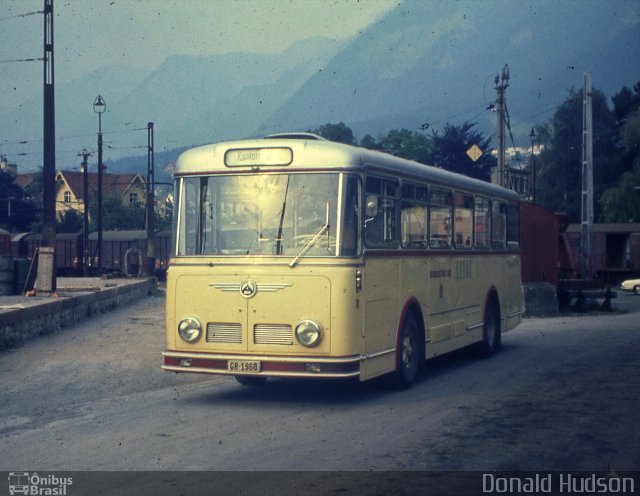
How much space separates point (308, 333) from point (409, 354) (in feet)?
7.77

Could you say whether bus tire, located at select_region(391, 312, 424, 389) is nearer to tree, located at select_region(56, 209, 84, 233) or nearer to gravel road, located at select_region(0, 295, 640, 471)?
gravel road, located at select_region(0, 295, 640, 471)

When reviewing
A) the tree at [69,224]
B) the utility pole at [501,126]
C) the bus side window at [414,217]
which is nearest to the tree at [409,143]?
the tree at [69,224]

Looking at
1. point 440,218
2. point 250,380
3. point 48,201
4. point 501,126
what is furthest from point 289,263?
point 501,126

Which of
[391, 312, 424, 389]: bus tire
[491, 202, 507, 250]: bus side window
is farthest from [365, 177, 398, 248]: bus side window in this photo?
[491, 202, 507, 250]: bus side window

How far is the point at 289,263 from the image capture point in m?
11.1

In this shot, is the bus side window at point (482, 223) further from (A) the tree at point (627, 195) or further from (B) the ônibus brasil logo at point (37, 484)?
(A) the tree at point (627, 195)

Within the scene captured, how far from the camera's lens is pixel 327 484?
7.15 m

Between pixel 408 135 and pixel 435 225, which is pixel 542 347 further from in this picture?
pixel 408 135

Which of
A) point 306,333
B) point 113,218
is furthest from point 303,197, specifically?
point 113,218

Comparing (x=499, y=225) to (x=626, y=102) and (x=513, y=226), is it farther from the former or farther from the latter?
(x=626, y=102)

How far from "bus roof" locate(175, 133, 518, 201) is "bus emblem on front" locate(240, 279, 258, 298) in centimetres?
131

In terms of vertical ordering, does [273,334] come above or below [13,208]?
below

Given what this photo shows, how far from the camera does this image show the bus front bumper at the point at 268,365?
1080cm

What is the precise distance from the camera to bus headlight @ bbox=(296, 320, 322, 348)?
10.9 m
